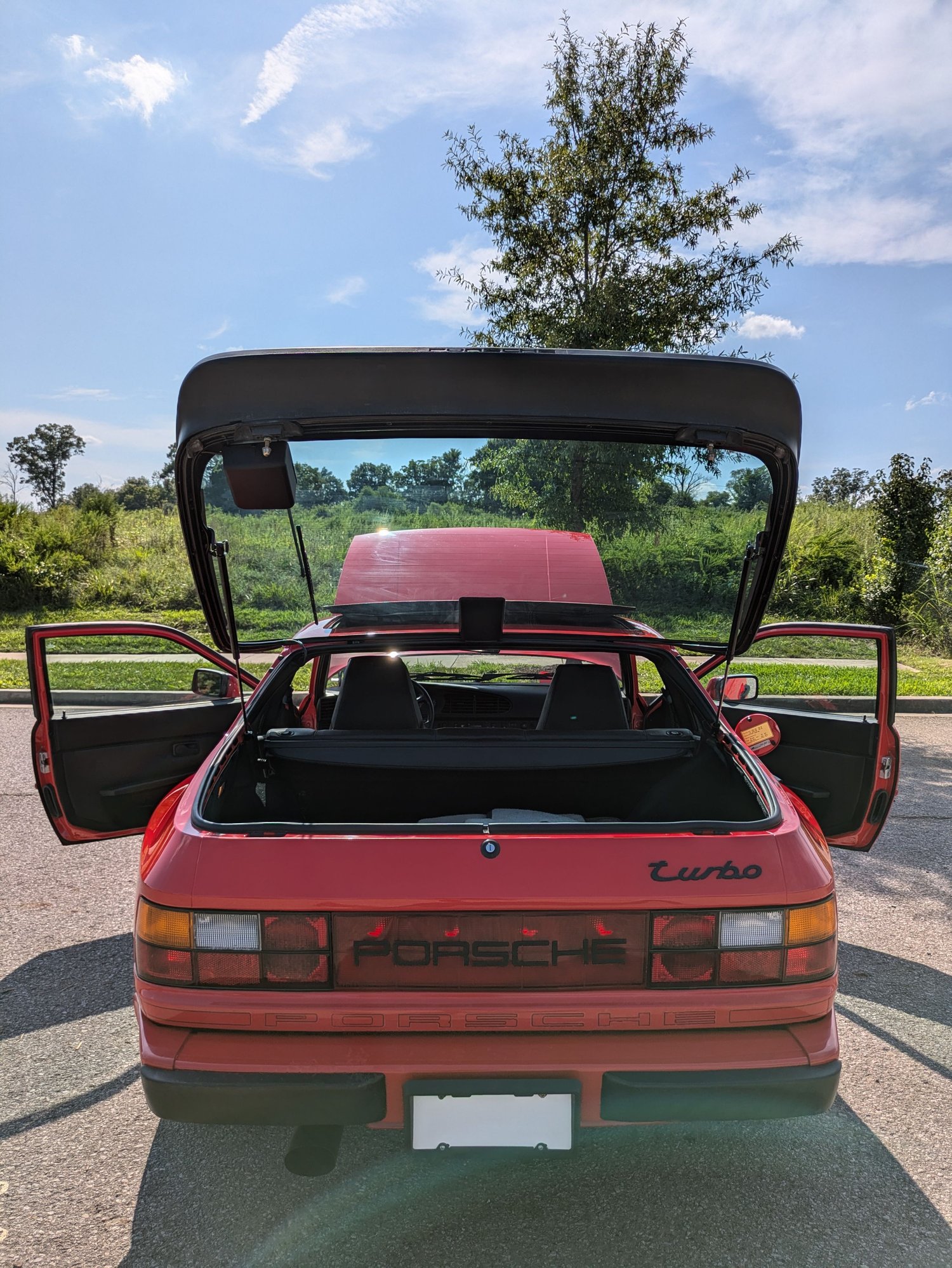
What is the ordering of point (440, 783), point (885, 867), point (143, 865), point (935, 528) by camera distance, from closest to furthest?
point (143, 865), point (440, 783), point (885, 867), point (935, 528)

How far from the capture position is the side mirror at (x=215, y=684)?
3680 millimetres

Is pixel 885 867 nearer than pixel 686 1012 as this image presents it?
No

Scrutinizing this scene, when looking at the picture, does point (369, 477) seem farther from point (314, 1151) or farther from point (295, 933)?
point (314, 1151)

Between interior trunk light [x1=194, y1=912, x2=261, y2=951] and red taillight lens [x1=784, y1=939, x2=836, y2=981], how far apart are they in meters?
1.15

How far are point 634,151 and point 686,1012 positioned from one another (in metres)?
9.13

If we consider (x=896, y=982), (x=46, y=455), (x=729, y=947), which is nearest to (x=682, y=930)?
(x=729, y=947)

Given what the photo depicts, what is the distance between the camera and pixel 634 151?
9125 millimetres

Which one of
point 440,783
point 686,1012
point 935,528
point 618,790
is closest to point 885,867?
point 618,790

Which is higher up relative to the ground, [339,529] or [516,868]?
[339,529]

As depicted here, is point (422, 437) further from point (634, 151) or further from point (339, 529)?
point (634, 151)

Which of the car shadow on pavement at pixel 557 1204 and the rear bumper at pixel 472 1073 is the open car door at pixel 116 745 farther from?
the rear bumper at pixel 472 1073

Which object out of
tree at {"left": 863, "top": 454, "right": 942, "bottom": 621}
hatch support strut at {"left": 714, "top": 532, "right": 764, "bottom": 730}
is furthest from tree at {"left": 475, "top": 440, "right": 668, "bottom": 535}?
tree at {"left": 863, "top": 454, "right": 942, "bottom": 621}

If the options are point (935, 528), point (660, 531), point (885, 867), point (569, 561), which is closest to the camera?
point (660, 531)

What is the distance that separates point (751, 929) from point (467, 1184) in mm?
1061
